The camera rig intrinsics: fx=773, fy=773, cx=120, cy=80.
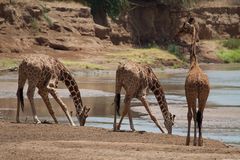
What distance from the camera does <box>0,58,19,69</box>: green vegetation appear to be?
39.4 meters

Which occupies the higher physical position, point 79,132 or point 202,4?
point 79,132

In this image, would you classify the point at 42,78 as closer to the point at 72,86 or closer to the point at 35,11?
the point at 72,86

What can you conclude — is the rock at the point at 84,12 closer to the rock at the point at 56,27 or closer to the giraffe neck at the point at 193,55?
the rock at the point at 56,27

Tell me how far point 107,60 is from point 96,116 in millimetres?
22520

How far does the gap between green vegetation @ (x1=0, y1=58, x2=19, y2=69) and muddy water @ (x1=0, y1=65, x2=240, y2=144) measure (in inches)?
50.5

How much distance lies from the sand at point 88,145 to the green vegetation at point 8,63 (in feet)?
71.9

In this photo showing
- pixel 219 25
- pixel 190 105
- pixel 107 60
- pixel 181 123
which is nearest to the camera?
pixel 190 105

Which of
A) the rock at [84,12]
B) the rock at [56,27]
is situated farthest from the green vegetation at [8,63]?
the rock at [84,12]

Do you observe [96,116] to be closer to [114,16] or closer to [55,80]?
[55,80]

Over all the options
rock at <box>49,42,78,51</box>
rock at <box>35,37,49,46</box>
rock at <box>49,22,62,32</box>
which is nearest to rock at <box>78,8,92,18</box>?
rock at <box>49,22,62,32</box>

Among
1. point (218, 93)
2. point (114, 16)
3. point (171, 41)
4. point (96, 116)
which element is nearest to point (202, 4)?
point (171, 41)

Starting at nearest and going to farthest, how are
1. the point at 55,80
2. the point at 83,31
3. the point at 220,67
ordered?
the point at 55,80, the point at 83,31, the point at 220,67

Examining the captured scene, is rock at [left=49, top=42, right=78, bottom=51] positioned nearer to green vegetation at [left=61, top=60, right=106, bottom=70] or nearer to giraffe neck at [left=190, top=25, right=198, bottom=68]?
green vegetation at [left=61, top=60, right=106, bottom=70]

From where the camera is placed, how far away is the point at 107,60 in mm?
45781
